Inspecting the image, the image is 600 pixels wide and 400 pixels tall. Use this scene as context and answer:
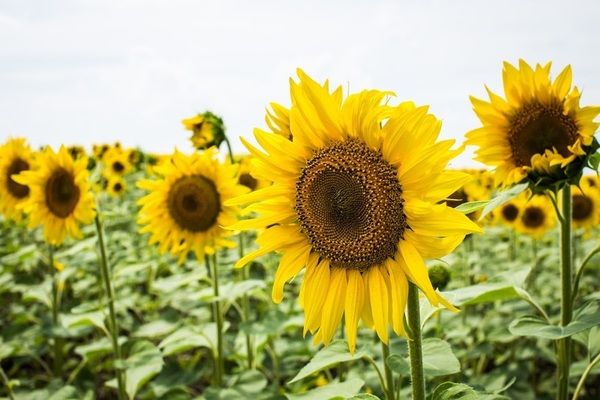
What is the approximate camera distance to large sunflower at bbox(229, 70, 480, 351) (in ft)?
5.29

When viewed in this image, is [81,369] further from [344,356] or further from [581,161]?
[581,161]

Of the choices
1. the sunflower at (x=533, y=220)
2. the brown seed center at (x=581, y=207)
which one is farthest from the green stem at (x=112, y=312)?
the brown seed center at (x=581, y=207)

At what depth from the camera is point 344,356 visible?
2109mm

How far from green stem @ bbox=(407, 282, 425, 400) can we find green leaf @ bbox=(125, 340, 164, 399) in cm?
233

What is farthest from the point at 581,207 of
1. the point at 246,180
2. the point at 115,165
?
the point at 115,165

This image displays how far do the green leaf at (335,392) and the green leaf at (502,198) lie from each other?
781 mm

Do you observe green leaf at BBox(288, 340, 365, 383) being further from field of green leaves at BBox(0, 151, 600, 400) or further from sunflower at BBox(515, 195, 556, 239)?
sunflower at BBox(515, 195, 556, 239)

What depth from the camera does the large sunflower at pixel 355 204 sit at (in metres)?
1.61

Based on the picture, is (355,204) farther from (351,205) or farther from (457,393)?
(457,393)

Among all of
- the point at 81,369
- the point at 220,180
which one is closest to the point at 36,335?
the point at 81,369

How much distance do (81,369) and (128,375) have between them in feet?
5.56

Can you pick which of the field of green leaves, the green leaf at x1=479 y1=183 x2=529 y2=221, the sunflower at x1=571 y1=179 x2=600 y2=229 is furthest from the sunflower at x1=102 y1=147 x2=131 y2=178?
the green leaf at x1=479 y1=183 x2=529 y2=221

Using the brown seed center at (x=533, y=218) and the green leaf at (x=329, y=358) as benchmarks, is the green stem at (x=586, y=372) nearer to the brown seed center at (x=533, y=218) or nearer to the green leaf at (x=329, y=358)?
the green leaf at (x=329, y=358)

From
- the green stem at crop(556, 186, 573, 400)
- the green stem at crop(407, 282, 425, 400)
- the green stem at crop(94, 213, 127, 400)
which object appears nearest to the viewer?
the green stem at crop(407, 282, 425, 400)
